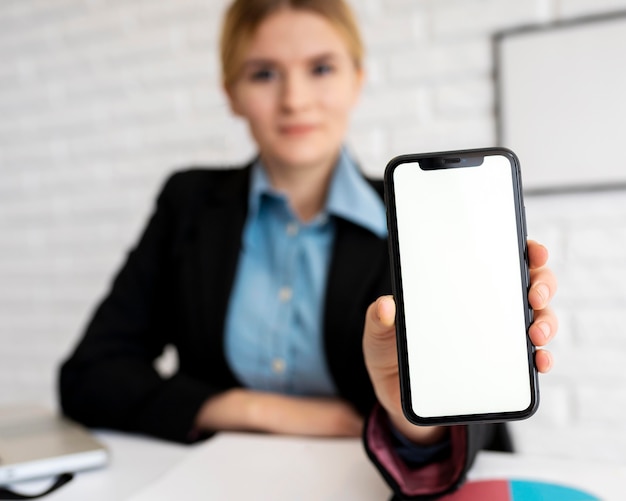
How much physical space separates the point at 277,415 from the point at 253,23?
1.59 ft

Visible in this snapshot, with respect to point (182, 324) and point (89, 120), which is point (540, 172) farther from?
point (89, 120)

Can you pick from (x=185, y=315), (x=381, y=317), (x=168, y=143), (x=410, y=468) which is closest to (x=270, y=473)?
(x=410, y=468)

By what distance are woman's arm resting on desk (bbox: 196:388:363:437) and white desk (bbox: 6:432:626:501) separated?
0.04m

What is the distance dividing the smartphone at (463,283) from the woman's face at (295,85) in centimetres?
41

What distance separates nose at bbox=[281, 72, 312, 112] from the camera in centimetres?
79

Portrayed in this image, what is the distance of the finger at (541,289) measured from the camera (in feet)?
1.35

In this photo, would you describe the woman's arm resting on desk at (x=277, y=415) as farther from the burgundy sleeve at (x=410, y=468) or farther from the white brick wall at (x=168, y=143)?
the white brick wall at (x=168, y=143)

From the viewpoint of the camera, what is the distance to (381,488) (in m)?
0.54

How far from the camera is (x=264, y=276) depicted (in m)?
0.86

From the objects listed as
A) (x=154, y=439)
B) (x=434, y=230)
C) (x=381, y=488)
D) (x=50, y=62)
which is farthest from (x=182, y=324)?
(x=50, y=62)

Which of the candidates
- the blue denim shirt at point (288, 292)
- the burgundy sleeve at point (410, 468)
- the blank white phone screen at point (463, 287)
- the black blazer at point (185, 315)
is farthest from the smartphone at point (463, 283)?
the blue denim shirt at point (288, 292)

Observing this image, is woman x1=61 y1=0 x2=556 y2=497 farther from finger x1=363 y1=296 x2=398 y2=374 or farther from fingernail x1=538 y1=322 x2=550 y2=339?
fingernail x1=538 y1=322 x2=550 y2=339

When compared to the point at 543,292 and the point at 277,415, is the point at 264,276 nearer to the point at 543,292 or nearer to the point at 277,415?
the point at 277,415

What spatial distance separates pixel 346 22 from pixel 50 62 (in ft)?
3.27
